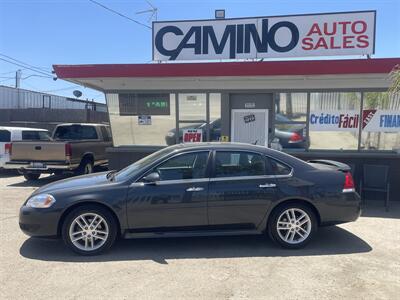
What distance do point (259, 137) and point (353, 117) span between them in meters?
2.39

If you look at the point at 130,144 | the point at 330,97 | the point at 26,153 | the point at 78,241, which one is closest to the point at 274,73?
the point at 330,97

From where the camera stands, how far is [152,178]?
212 inches

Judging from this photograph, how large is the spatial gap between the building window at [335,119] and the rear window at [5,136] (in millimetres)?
9851

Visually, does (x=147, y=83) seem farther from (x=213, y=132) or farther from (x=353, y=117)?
(x=353, y=117)

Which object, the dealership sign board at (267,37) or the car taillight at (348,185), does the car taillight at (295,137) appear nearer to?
the dealership sign board at (267,37)

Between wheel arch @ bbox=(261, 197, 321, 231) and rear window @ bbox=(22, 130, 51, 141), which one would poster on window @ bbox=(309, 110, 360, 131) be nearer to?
wheel arch @ bbox=(261, 197, 321, 231)

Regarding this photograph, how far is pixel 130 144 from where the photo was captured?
1082cm

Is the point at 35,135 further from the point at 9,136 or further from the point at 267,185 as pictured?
the point at 267,185

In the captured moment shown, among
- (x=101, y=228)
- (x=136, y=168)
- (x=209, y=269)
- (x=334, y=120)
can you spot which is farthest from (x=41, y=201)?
(x=334, y=120)

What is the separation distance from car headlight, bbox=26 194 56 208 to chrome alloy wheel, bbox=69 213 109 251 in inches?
16.6

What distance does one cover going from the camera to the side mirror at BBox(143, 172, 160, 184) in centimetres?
539

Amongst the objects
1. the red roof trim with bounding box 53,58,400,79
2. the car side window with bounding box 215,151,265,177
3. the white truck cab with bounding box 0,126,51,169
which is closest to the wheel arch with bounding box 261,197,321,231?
the car side window with bounding box 215,151,265,177

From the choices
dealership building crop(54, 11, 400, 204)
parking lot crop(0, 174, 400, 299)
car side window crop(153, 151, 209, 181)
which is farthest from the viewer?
dealership building crop(54, 11, 400, 204)

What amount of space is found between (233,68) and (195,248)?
4788 millimetres
